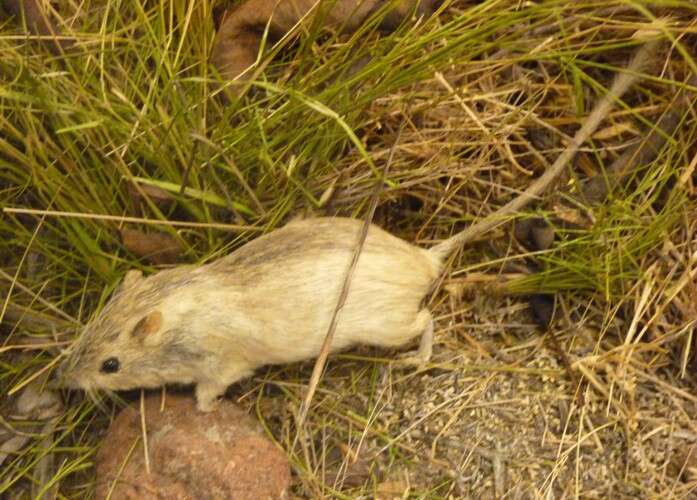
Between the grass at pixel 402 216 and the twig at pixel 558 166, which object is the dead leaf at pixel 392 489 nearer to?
the grass at pixel 402 216

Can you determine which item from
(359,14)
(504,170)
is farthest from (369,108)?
(504,170)

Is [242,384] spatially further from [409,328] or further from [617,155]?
[617,155]

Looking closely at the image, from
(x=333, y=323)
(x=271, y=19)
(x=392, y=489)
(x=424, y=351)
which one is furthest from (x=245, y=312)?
(x=271, y=19)

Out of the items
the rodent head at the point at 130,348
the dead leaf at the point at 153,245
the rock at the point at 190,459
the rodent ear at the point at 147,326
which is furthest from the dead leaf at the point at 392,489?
the dead leaf at the point at 153,245

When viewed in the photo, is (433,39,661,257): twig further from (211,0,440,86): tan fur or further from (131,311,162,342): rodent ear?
(131,311,162,342): rodent ear

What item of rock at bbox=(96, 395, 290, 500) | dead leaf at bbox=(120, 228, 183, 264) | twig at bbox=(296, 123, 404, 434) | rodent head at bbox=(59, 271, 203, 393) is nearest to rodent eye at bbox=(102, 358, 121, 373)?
rodent head at bbox=(59, 271, 203, 393)

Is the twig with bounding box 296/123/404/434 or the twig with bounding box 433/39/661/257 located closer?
the twig with bounding box 296/123/404/434
